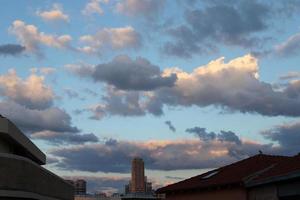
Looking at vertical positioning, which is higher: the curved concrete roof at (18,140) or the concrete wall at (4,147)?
the curved concrete roof at (18,140)

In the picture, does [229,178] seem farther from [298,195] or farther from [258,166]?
[298,195]

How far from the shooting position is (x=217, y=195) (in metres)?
34.5

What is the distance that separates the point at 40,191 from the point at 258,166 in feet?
48.5

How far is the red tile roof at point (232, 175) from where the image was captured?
3375cm

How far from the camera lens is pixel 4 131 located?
84.3 ft

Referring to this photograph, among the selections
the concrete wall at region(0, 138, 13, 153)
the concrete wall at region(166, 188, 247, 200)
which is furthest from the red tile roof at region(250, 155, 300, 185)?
the concrete wall at region(0, 138, 13, 153)

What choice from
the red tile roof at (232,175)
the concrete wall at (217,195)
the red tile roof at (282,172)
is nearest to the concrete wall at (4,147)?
the red tile roof at (232,175)

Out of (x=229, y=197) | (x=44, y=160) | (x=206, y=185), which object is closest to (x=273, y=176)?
(x=229, y=197)

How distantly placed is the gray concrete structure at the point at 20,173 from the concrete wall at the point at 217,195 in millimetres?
9296

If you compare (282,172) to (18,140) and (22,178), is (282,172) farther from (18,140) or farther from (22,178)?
(18,140)

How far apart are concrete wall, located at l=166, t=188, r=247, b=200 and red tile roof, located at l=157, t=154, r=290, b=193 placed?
437 millimetres

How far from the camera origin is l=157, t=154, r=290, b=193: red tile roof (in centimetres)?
3375

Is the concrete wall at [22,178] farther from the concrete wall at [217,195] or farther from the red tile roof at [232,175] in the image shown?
the red tile roof at [232,175]

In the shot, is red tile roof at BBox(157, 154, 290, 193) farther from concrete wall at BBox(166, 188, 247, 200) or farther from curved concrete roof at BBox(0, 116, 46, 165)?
curved concrete roof at BBox(0, 116, 46, 165)
